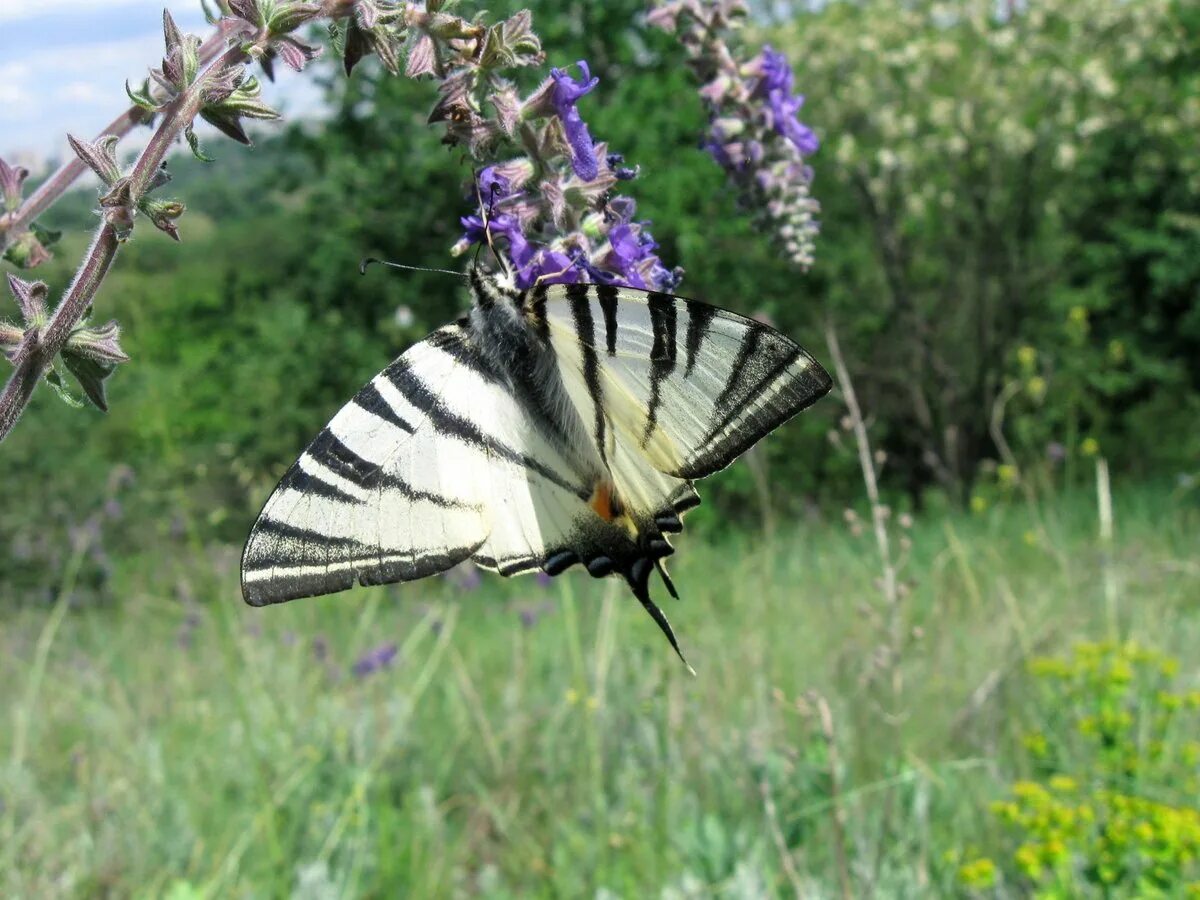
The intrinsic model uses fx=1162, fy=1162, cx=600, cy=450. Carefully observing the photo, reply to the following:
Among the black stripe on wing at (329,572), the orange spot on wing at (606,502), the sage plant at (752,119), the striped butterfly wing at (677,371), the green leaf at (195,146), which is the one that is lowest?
the black stripe on wing at (329,572)

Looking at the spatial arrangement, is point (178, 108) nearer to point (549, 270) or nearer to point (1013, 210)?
point (549, 270)

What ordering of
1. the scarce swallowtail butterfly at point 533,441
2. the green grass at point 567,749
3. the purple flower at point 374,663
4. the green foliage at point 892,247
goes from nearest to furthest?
1. the scarce swallowtail butterfly at point 533,441
2. the green grass at point 567,749
3. the purple flower at point 374,663
4. the green foliage at point 892,247

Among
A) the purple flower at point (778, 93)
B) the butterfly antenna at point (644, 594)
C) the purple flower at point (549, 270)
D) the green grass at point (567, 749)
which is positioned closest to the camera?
the purple flower at point (549, 270)

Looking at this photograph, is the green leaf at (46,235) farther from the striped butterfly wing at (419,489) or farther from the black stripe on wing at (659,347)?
the black stripe on wing at (659,347)

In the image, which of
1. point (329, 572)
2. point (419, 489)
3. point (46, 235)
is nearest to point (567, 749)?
point (419, 489)

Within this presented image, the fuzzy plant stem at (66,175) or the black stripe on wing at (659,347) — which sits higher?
the fuzzy plant stem at (66,175)

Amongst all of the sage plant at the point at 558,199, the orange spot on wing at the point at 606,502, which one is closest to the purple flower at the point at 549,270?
the sage plant at the point at 558,199

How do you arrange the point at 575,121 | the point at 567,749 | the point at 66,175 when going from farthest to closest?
the point at 567,749 < the point at 575,121 < the point at 66,175

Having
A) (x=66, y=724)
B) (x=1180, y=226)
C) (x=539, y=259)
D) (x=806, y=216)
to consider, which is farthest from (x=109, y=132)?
(x=1180, y=226)
